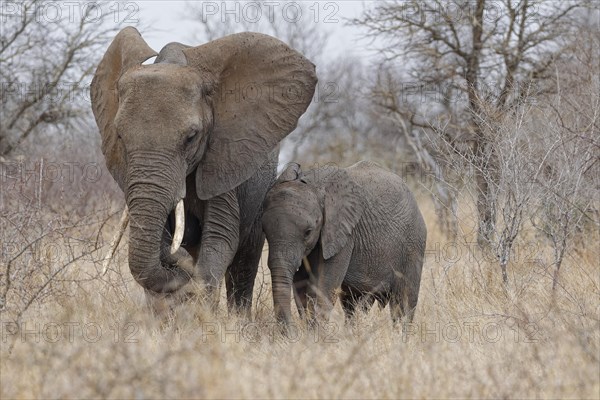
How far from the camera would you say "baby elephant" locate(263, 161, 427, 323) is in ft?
23.1

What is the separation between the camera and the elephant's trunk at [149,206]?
6.50 meters

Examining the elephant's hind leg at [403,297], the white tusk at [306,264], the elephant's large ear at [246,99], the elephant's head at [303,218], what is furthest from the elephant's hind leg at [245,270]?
the elephant's hind leg at [403,297]

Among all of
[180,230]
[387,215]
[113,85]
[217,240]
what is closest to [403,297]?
[387,215]

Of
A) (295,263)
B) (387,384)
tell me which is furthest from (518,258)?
(387,384)

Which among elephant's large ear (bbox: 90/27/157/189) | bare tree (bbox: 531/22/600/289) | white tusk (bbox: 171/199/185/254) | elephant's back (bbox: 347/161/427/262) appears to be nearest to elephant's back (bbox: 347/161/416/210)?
elephant's back (bbox: 347/161/427/262)

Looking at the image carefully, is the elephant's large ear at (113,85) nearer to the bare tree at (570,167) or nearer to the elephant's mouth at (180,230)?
the elephant's mouth at (180,230)

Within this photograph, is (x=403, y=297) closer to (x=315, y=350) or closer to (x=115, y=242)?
(x=115, y=242)

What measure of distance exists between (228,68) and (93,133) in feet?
42.9

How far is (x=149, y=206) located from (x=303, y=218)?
3.59ft

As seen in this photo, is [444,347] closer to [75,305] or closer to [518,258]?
[75,305]

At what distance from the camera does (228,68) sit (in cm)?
734

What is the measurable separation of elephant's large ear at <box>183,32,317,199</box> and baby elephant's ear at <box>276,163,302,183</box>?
0.54 ft

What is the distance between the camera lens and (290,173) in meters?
7.47

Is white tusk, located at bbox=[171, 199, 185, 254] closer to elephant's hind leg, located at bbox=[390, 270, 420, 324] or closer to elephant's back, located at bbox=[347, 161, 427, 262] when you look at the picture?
elephant's back, located at bbox=[347, 161, 427, 262]
